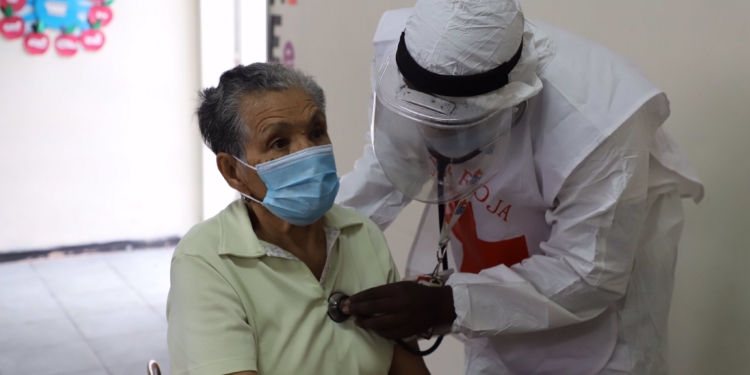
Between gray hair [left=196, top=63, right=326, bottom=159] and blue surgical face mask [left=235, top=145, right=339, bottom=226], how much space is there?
57 millimetres

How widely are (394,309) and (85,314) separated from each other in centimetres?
328

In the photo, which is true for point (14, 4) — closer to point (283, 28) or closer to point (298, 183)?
point (283, 28)

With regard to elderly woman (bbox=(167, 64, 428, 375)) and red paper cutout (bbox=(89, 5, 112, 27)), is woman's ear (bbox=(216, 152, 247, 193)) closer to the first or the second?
elderly woman (bbox=(167, 64, 428, 375))

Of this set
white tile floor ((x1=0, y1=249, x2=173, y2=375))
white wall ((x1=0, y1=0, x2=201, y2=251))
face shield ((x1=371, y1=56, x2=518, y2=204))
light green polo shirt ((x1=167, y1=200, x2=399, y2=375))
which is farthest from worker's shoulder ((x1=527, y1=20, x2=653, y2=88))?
white wall ((x1=0, y1=0, x2=201, y2=251))

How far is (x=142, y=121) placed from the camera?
5168 mm

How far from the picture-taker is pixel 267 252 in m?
1.38

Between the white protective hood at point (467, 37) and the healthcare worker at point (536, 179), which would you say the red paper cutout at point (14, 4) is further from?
the white protective hood at point (467, 37)

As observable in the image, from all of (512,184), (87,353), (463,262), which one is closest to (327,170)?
(512,184)

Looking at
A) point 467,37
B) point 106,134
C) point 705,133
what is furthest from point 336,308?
point 106,134

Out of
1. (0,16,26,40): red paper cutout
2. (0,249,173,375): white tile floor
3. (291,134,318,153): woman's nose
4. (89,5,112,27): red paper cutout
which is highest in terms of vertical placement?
(291,134,318,153): woman's nose

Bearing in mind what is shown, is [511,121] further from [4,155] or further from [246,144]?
[4,155]

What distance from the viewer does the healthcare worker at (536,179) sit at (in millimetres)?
1254

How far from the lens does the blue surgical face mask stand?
1.37 m

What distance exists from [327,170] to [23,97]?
4.22 metres
